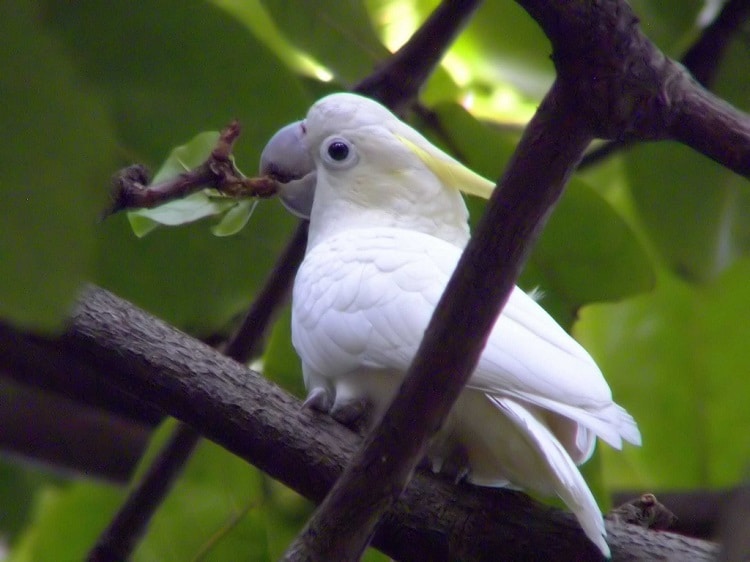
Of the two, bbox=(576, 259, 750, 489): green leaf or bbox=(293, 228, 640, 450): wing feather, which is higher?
bbox=(576, 259, 750, 489): green leaf

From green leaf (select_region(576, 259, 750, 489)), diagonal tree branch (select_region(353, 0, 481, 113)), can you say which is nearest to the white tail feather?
diagonal tree branch (select_region(353, 0, 481, 113))

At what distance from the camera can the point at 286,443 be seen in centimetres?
110

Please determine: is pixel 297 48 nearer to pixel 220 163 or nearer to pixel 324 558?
pixel 220 163

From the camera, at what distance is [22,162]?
0.45m

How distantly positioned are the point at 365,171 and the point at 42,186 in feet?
3.41

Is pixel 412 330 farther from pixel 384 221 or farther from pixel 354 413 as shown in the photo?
pixel 384 221

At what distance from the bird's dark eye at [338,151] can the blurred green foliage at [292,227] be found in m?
0.07

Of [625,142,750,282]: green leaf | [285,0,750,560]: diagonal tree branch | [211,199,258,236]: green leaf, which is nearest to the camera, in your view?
[285,0,750,560]: diagonal tree branch

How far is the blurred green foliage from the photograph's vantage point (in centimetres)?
129

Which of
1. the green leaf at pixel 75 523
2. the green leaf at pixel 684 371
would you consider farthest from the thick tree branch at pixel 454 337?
the green leaf at pixel 684 371

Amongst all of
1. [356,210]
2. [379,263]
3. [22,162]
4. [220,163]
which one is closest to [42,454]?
[356,210]

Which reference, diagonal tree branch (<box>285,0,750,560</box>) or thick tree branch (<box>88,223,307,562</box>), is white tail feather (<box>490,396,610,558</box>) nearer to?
diagonal tree branch (<box>285,0,750,560</box>)

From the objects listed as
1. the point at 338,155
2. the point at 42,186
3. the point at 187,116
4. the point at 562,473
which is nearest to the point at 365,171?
the point at 338,155

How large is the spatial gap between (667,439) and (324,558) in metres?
1.19
